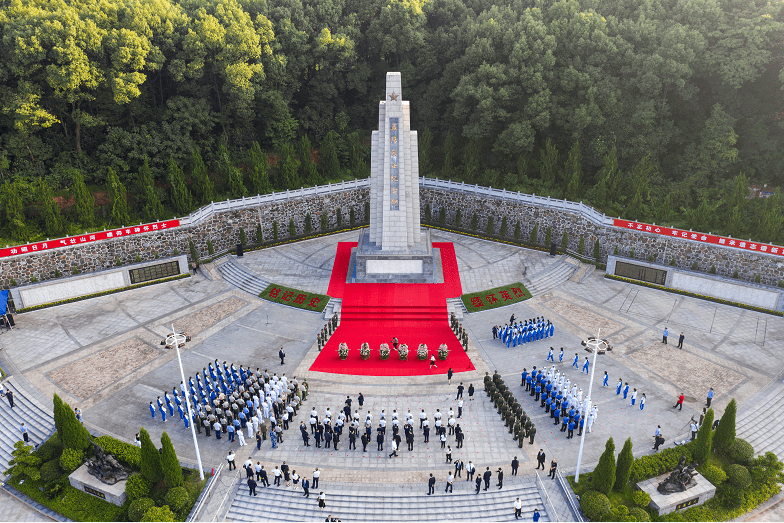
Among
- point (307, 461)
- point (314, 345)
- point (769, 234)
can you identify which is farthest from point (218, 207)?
point (769, 234)

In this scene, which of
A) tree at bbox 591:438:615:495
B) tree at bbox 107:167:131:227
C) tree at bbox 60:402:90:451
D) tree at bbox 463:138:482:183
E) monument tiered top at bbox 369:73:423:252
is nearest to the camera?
tree at bbox 591:438:615:495

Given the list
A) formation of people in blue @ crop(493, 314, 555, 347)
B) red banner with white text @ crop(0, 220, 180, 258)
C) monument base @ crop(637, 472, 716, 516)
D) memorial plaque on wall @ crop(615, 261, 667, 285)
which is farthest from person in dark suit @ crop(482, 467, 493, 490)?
red banner with white text @ crop(0, 220, 180, 258)

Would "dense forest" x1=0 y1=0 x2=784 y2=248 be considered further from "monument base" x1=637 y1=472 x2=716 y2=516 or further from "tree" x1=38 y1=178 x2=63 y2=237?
"monument base" x1=637 y1=472 x2=716 y2=516

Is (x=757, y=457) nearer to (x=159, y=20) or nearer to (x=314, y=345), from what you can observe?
(x=314, y=345)

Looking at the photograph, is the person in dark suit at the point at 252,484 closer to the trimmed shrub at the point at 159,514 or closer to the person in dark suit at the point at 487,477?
the trimmed shrub at the point at 159,514

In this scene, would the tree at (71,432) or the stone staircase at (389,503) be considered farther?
the tree at (71,432)

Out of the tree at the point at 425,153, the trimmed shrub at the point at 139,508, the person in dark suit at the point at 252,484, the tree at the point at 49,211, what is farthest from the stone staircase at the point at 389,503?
the tree at the point at 425,153

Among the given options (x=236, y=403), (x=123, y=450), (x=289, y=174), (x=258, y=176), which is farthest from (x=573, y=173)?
(x=123, y=450)
